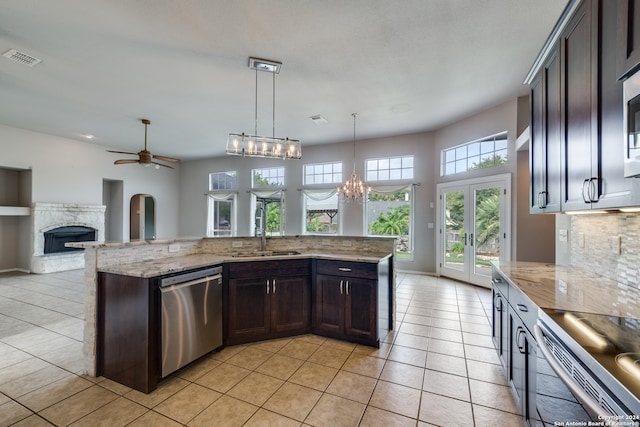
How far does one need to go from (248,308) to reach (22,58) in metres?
4.10

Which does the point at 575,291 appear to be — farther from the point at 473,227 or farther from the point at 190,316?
the point at 473,227

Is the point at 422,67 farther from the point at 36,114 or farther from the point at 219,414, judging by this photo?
the point at 36,114

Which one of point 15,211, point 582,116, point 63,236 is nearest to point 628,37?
point 582,116

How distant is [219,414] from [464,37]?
4161 mm

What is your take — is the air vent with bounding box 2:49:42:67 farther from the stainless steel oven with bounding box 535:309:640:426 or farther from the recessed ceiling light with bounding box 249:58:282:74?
the stainless steel oven with bounding box 535:309:640:426

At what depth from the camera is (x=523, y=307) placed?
160 centimetres

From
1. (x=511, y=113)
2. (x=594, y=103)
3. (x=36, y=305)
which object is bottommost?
(x=36, y=305)

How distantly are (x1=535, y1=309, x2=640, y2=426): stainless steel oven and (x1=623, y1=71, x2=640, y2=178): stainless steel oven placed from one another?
0.63 metres

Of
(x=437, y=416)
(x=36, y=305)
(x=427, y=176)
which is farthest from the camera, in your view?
(x=427, y=176)

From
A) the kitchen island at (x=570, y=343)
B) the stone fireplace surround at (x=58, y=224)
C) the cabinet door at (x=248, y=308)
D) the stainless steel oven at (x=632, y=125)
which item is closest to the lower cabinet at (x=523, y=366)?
the kitchen island at (x=570, y=343)

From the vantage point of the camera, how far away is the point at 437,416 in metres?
1.83

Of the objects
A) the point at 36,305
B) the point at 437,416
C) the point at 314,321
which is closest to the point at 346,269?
the point at 314,321

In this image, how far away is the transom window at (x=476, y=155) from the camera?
16.1 feet

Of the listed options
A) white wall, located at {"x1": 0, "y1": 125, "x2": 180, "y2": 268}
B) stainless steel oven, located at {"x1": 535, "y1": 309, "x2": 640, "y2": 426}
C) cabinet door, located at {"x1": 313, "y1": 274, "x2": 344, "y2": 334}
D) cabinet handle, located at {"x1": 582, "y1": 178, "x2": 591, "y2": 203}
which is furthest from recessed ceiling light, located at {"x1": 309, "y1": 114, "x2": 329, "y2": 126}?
white wall, located at {"x1": 0, "y1": 125, "x2": 180, "y2": 268}
